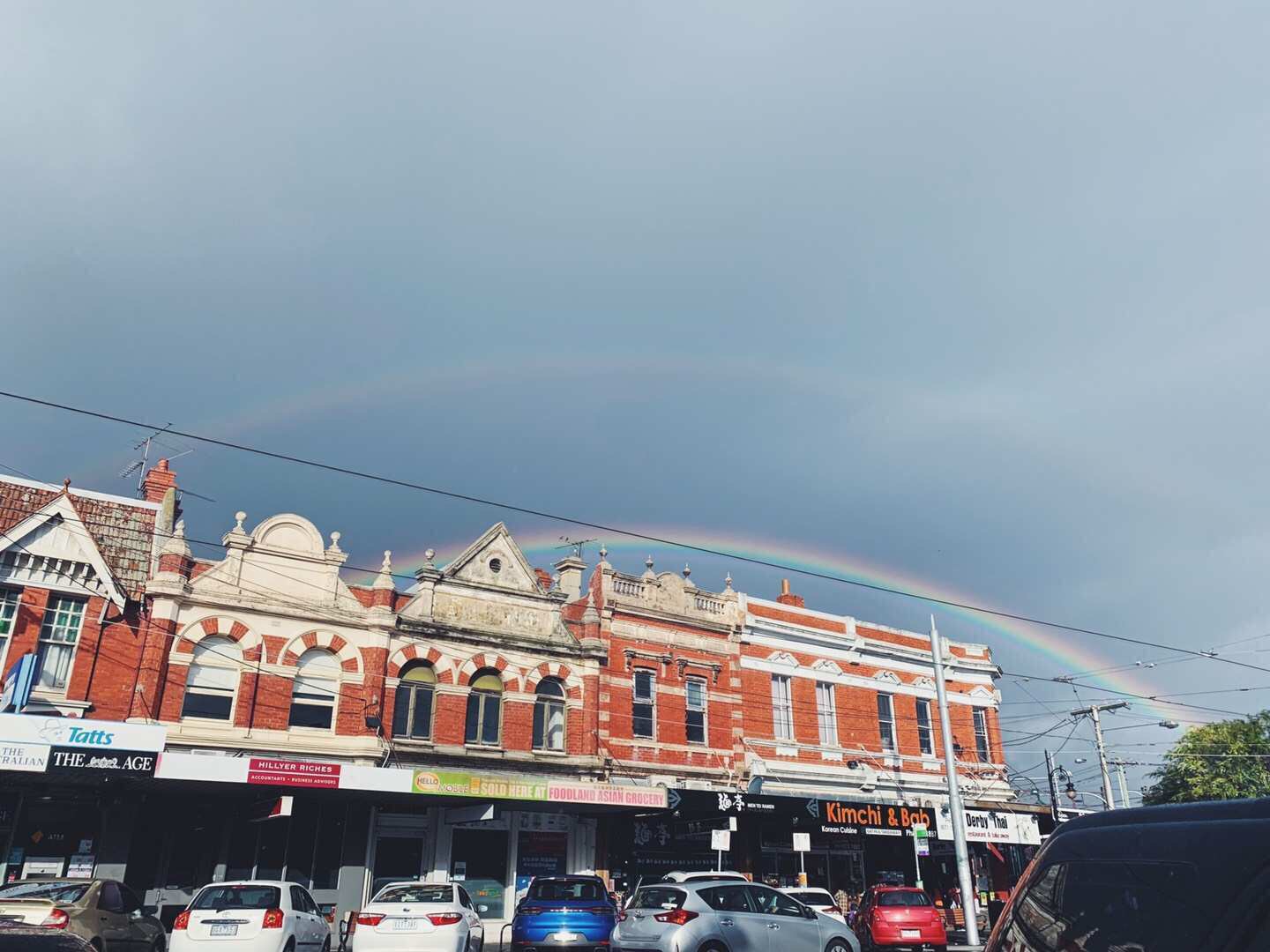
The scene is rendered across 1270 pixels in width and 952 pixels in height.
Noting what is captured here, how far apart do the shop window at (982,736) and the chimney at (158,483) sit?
30.9m

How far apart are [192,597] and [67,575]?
9.15 feet

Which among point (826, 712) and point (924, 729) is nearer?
point (826, 712)

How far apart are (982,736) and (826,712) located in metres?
8.48

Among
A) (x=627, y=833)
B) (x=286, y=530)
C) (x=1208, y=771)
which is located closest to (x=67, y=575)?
(x=286, y=530)

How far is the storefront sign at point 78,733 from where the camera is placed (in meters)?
18.1

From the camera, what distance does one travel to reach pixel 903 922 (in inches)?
816

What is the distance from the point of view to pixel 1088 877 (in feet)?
11.9

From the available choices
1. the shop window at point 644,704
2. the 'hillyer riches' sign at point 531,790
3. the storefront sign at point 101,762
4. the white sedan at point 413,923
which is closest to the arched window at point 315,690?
the 'hillyer riches' sign at point 531,790

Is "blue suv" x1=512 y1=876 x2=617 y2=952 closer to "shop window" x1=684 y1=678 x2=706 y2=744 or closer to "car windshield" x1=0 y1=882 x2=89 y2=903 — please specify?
"car windshield" x1=0 y1=882 x2=89 y2=903

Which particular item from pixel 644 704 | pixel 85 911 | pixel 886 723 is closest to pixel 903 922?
pixel 644 704

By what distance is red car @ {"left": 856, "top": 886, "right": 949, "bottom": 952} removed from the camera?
20.6 metres

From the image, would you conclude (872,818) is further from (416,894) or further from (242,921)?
(242,921)

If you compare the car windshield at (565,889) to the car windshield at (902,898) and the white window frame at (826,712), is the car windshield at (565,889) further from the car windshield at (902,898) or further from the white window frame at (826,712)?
the white window frame at (826,712)

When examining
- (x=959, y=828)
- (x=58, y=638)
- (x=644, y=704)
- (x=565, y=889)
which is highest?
(x=644, y=704)
